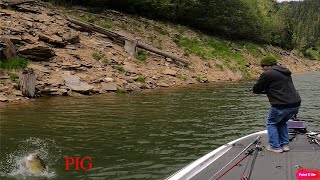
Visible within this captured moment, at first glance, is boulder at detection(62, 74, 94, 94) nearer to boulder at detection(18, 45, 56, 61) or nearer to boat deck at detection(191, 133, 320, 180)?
boulder at detection(18, 45, 56, 61)

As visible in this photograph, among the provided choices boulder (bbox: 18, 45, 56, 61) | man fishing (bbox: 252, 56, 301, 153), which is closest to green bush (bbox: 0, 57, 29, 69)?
boulder (bbox: 18, 45, 56, 61)

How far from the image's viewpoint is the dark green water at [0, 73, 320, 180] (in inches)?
356

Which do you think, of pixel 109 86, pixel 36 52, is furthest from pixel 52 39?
pixel 109 86

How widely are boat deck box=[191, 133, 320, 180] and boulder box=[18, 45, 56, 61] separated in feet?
54.5

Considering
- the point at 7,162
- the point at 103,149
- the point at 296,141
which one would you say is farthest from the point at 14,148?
the point at 296,141

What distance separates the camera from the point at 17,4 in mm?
27625

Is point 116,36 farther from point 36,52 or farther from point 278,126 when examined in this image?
point 278,126

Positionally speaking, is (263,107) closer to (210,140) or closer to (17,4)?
(210,140)

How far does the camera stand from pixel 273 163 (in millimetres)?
6945

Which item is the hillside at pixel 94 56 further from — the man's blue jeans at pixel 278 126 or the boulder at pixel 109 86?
the man's blue jeans at pixel 278 126

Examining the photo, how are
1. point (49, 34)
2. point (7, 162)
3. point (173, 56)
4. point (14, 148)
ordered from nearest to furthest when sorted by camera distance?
point (7, 162)
point (14, 148)
point (49, 34)
point (173, 56)

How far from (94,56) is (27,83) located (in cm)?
715

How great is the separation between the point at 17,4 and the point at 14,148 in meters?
19.9

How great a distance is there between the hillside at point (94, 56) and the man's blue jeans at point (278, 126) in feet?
43.6
